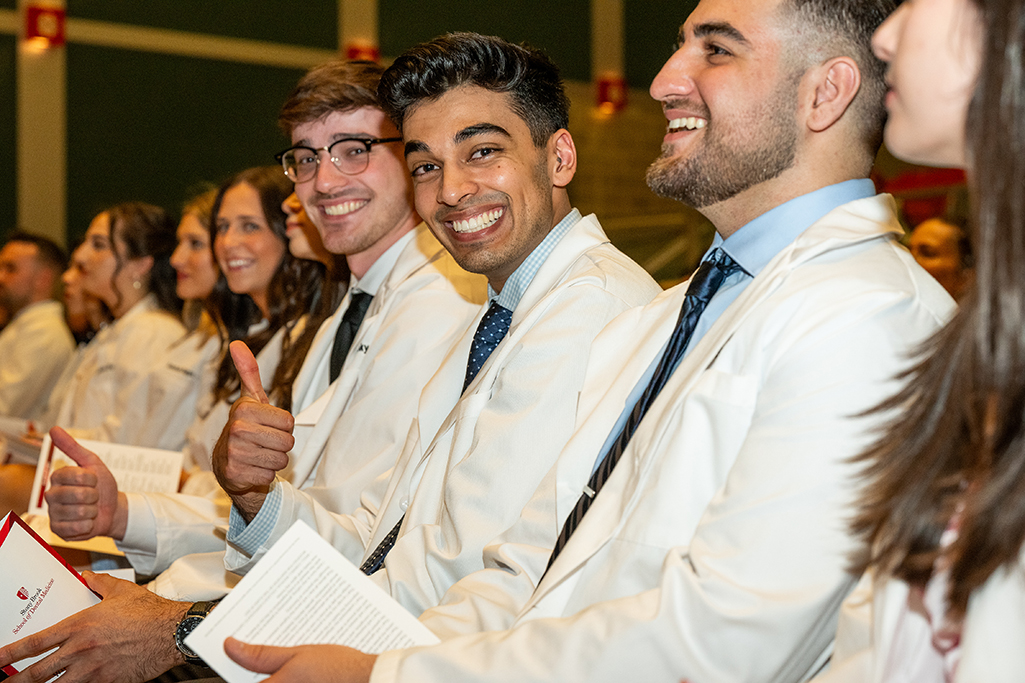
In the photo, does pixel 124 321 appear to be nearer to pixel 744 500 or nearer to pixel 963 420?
pixel 744 500

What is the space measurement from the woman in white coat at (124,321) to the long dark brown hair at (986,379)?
3.34 metres

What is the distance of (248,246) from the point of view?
10.3 ft

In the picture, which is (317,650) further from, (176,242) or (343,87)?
(176,242)

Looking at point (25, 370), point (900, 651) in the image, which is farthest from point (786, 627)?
point (25, 370)

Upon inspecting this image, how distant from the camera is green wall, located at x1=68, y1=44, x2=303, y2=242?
261 inches

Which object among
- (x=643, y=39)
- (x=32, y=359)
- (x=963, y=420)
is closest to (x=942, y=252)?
(x=963, y=420)

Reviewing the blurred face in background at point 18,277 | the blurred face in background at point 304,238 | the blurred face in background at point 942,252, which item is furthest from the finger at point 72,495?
the blurred face in background at point 18,277

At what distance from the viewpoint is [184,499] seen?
2.40 metres

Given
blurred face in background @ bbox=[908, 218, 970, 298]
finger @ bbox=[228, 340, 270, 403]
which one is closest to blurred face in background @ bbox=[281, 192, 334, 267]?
finger @ bbox=[228, 340, 270, 403]

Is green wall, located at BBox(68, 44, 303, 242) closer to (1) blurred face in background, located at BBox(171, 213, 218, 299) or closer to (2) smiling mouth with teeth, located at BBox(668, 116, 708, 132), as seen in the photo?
(1) blurred face in background, located at BBox(171, 213, 218, 299)

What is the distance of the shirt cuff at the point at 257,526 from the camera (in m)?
1.85

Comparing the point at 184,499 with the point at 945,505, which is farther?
the point at 184,499

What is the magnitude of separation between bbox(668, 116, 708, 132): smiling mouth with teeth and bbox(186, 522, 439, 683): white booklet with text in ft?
2.56

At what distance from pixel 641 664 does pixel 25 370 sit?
4879 mm
